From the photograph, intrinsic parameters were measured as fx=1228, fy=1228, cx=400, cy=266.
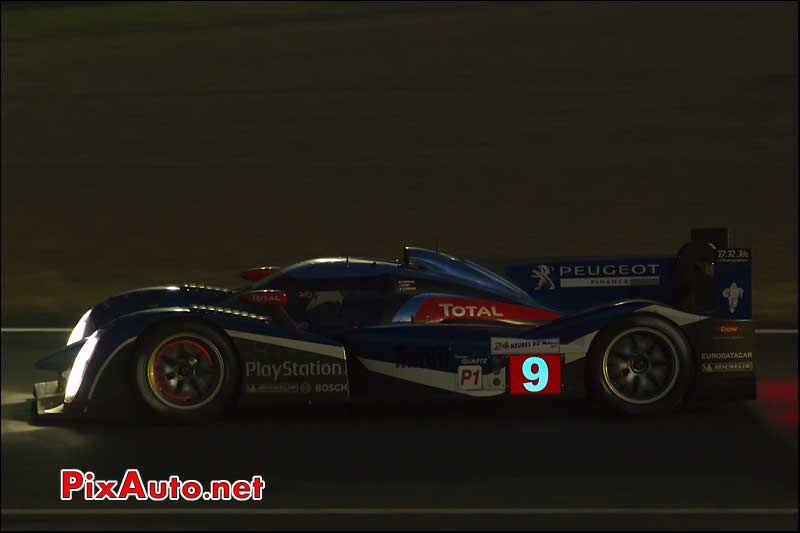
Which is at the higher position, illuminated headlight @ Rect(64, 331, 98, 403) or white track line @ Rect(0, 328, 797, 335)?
white track line @ Rect(0, 328, 797, 335)

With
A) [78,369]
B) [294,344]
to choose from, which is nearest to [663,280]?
[294,344]

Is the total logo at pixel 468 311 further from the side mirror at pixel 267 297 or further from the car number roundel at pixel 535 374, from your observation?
the side mirror at pixel 267 297

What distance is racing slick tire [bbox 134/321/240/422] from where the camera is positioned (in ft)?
22.1

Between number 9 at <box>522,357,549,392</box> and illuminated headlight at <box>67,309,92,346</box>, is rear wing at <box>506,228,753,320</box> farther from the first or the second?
illuminated headlight at <box>67,309,92,346</box>

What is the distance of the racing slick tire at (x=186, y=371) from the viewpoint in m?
6.73

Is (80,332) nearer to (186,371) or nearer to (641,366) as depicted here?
(186,371)

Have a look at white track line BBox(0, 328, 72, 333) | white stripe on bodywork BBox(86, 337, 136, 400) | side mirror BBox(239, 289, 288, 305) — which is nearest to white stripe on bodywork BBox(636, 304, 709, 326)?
side mirror BBox(239, 289, 288, 305)

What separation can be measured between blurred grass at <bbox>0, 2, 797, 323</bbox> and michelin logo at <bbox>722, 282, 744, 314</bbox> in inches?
178

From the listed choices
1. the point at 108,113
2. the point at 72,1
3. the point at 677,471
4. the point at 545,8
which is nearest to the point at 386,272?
the point at 677,471

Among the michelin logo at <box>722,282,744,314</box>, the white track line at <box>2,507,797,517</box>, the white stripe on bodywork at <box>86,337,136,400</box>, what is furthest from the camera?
the michelin logo at <box>722,282,744,314</box>

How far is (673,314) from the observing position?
6.98 m

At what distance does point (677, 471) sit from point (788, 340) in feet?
13.7

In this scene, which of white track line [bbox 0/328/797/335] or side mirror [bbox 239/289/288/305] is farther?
white track line [bbox 0/328/797/335]

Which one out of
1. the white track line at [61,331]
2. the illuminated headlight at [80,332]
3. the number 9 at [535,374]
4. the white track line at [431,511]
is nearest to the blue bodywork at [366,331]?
the number 9 at [535,374]
